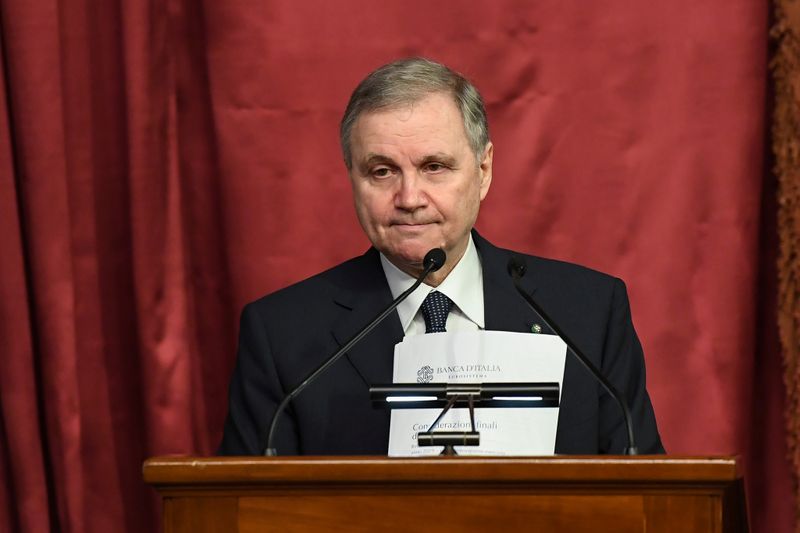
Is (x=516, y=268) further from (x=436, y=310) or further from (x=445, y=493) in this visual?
(x=445, y=493)

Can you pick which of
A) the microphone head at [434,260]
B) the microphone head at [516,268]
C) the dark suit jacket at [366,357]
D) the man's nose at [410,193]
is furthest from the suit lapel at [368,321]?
the microphone head at [516,268]

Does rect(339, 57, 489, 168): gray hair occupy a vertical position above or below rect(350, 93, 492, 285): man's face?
above

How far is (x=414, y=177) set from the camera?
233 centimetres

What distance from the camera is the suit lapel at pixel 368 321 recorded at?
2301 mm

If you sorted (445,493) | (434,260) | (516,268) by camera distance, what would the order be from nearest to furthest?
(445,493) → (516,268) → (434,260)

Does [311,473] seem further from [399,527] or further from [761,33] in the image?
[761,33]

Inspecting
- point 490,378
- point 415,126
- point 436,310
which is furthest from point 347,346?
point 415,126

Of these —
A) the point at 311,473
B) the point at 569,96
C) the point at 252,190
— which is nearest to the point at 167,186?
the point at 252,190

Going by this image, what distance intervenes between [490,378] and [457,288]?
46 centimetres

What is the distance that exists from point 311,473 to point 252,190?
5.18ft

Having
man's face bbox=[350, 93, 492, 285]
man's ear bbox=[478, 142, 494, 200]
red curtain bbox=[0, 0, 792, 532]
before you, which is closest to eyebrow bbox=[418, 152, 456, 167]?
man's face bbox=[350, 93, 492, 285]

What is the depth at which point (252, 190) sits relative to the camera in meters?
2.97

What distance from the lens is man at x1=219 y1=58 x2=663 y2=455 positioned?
7.47 ft

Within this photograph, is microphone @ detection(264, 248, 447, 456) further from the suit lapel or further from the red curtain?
the red curtain
